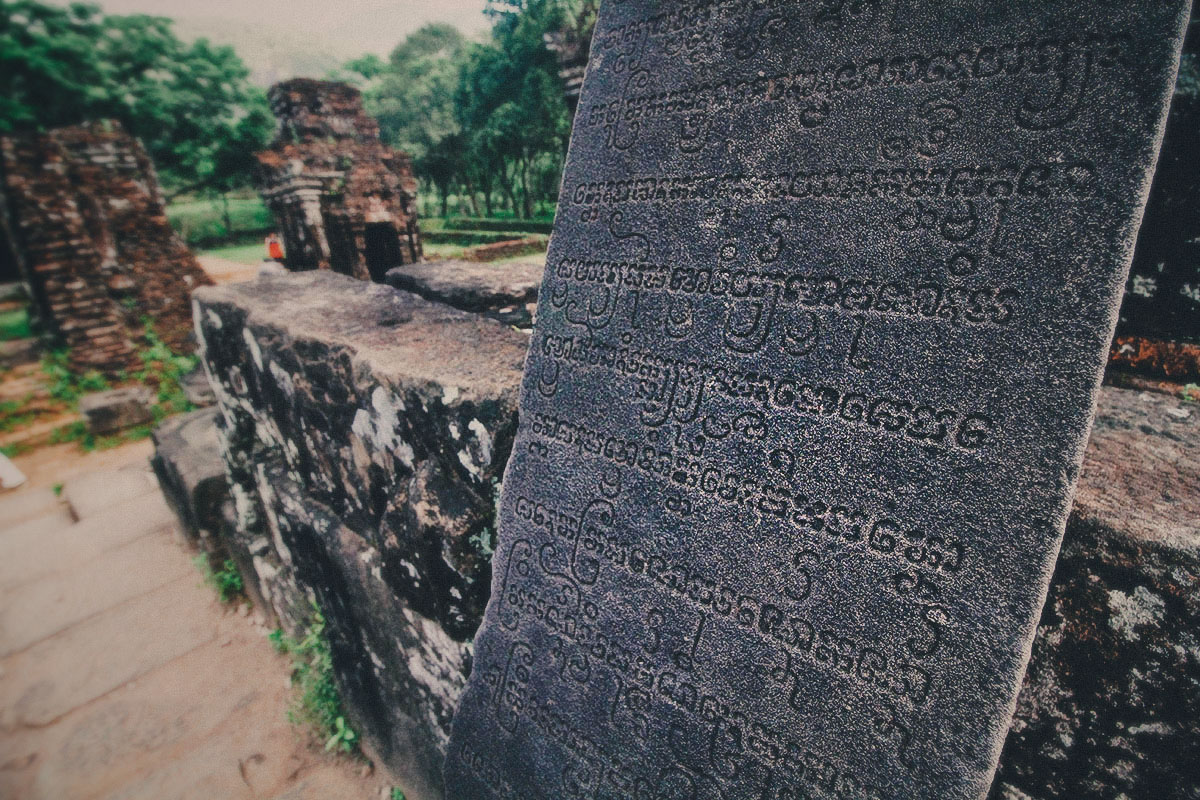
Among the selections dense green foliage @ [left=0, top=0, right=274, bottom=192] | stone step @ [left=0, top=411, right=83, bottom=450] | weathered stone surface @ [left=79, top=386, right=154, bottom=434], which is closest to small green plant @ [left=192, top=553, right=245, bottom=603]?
weathered stone surface @ [left=79, top=386, right=154, bottom=434]

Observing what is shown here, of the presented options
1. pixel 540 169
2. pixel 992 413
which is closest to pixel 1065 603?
pixel 992 413

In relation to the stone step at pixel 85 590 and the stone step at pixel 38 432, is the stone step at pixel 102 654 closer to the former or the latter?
the stone step at pixel 85 590

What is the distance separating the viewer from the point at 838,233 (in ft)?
2.90

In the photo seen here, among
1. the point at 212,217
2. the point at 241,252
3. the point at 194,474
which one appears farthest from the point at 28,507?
the point at 212,217

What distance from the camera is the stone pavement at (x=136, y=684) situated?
91.0 inches

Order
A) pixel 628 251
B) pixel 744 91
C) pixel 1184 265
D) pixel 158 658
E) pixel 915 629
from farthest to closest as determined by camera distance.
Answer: pixel 158 658 < pixel 1184 265 < pixel 628 251 < pixel 744 91 < pixel 915 629

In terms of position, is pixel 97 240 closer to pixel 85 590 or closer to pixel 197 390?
pixel 197 390

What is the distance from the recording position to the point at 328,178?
8.01 metres

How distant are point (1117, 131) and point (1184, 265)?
3.25ft

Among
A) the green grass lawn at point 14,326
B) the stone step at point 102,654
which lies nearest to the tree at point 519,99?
the green grass lawn at point 14,326

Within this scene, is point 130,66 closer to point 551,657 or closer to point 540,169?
point 540,169

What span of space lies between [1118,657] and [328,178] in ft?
31.7

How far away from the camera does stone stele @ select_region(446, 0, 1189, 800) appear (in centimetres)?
74

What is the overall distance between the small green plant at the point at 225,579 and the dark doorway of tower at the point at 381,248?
6.56 metres
